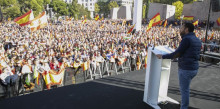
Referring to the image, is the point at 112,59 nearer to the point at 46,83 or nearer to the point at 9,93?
the point at 46,83

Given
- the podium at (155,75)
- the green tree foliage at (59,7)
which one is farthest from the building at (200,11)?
the green tree foliage at (59,7)

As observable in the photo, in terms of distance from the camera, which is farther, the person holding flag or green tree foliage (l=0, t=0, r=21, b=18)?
green tree foliage (l=0, t=0, r=21, b=18)

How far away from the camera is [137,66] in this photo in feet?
30.1

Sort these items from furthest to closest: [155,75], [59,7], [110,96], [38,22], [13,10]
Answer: [59,7]
[13,10]
[38,22]
[110,96]
[155,75]

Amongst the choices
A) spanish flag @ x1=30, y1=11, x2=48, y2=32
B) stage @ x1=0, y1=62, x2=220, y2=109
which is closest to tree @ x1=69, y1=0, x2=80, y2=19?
spanish flag @ x1=30, y1=11, x2=48, y2=32

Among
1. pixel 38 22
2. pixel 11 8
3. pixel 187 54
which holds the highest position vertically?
pixel 11 8

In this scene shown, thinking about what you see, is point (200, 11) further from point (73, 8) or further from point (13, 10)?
point (73, 8)

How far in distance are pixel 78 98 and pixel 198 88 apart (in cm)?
305

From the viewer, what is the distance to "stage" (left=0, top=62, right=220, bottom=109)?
3367 mm

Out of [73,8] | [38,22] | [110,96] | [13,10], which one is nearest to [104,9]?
[73,8]

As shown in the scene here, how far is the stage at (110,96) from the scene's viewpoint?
11.0ft

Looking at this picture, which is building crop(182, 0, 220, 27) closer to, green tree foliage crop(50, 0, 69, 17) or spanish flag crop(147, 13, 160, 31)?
spanish flag crop(147, 13, 160, 31)

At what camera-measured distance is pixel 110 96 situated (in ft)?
12.4

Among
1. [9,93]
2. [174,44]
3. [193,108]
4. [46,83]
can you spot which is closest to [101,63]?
[46,83]
